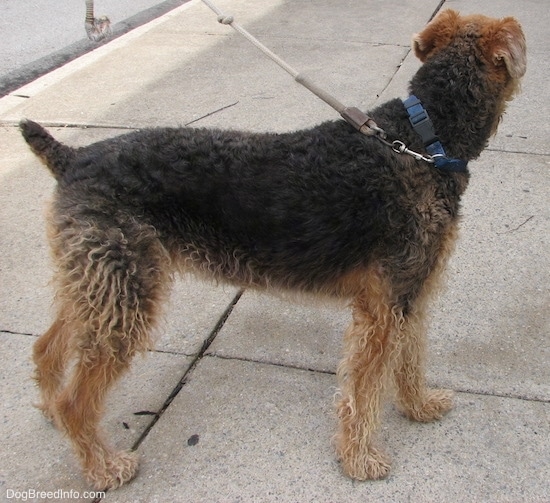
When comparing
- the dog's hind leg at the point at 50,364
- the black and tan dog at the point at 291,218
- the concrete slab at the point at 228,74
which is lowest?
the concrete slab at the point at 228,74

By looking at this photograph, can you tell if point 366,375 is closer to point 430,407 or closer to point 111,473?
A: point 430,407

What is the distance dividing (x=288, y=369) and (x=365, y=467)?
0.80 m

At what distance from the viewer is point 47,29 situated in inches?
354

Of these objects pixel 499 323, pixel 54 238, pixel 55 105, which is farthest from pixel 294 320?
pixel 55 105

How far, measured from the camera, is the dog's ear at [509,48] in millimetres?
2871

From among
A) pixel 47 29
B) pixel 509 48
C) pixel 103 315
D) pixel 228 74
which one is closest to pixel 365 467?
pixel 103 315

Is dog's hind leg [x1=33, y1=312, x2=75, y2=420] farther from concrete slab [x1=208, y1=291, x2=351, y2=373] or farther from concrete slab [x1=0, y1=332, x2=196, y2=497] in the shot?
concrete slab [x1=208, y1=291, x2=351, y2=373]

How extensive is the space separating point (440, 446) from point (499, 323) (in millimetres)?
1021

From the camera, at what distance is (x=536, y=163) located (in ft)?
18.0

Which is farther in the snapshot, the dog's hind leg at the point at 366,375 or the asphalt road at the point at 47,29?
the asphalt road at the point at 47,29

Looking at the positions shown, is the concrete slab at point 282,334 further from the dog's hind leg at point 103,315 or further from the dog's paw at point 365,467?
the dog's hind leg at point 103,315

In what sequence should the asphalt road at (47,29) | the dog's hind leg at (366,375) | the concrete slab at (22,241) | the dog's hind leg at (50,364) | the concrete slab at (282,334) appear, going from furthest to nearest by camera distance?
the asphalt road at (47,29) < the concrete slab at (22,241) < the concrete slab at (282,334) < the dog's hind leg at (50,364) < the dog's hind leg at (366,375)

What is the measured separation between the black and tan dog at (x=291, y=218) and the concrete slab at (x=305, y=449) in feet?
0.44

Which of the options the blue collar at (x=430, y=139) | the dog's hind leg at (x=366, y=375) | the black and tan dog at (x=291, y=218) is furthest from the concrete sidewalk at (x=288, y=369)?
the blue collar at (x=430, y=139)
